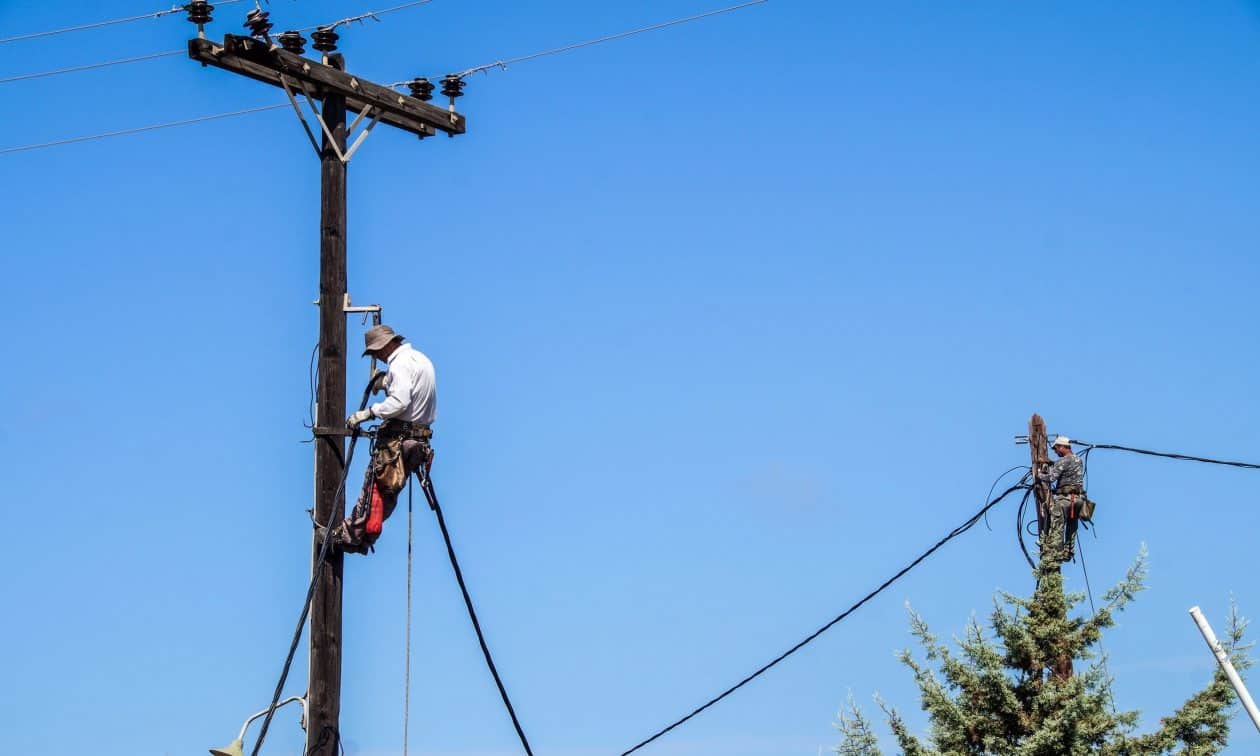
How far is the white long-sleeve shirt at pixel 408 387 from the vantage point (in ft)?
40.5

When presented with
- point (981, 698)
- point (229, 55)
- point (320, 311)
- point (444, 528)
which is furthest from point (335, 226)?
point (981, 698)

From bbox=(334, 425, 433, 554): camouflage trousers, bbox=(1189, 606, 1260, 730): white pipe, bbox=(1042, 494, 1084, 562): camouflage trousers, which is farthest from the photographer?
bbox=(1042, 494, 1084, 562): camouflage trousers

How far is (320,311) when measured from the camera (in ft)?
41.1

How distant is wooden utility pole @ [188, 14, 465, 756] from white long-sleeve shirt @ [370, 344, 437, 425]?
1.11 ft

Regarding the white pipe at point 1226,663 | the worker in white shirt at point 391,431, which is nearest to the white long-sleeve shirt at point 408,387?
the worker in white shirt at point 391,431

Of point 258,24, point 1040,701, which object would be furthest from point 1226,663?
point 258,24

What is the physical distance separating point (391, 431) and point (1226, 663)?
751 cm

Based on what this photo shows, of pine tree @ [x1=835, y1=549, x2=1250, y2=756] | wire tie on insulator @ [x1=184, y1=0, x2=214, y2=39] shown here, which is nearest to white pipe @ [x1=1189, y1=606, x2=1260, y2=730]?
pine tree @ [x1=835, y1=549, x2=1250, y2=756]

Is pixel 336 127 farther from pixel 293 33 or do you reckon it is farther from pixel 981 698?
pixel 981 698

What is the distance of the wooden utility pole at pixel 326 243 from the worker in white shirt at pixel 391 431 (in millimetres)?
179

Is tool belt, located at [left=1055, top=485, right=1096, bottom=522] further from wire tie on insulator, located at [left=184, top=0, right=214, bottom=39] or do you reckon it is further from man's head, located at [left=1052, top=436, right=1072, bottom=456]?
wire tie on insulator, located at [left=184, top=0, right=214, bottom=39]

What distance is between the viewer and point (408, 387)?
12.4 m

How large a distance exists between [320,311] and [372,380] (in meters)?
0.65

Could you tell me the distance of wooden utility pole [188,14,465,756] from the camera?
12078 mm
